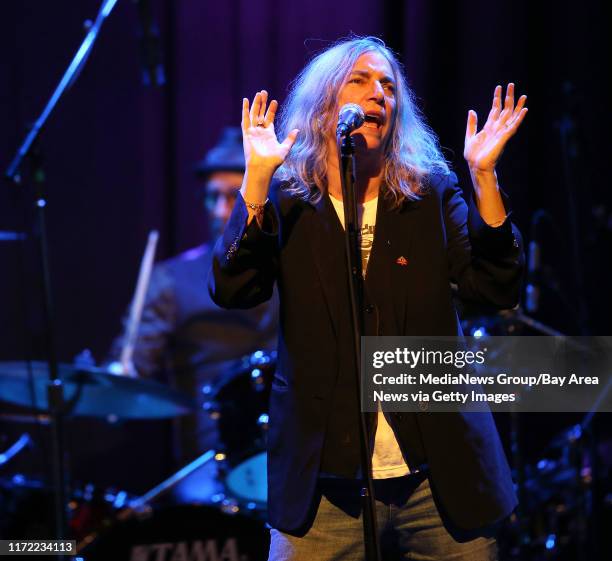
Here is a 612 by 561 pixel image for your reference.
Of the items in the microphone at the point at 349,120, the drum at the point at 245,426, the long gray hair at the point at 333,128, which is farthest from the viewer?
the drum at the point at 245,426

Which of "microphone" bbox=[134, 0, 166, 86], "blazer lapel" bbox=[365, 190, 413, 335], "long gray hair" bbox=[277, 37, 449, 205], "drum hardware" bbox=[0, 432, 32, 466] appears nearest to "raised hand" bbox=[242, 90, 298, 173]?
"long gray hair" bbox=[277, 37, 449, 205]

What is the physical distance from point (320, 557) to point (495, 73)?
2.91 metres

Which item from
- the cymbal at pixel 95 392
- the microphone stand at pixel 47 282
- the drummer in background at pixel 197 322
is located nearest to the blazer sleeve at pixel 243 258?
the microphone stand at pixel 47 282

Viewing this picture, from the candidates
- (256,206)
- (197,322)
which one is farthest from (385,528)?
(197,322)

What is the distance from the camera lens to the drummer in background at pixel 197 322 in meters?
4.20

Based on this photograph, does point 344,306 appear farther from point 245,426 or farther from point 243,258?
point 245,426

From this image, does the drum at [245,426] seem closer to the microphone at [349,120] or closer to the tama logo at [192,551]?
the tama logo at [192,551]

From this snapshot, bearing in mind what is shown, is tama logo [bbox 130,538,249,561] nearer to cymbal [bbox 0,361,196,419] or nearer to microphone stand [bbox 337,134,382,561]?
cymbal [bbox 0,361,196,419]

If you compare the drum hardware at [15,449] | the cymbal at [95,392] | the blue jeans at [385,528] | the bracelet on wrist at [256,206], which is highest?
the bracelet on wrist at [256,206]

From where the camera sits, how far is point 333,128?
240 centimetres

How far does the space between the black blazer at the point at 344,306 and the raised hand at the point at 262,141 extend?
0.34ft

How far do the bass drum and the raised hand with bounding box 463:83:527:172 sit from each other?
176cm

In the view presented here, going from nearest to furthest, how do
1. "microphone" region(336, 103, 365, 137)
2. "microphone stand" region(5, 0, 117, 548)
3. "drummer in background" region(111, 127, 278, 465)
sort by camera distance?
"microphone" region(336, 103, 365, 137)
"microphone stand" region(5, 0, 117, 548)
"drummer in background" region(111, 127, 278, 465)

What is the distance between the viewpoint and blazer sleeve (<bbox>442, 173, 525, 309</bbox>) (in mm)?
1984
